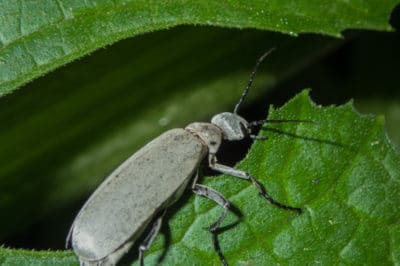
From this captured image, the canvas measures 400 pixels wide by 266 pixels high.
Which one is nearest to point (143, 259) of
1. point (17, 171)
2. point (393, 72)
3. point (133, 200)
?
point (133, 200)

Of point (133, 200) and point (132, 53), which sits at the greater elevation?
point (132, 53)

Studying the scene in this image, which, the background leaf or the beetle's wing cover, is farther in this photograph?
the background leaf

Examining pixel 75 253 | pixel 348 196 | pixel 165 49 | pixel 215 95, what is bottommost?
pixel 348 196

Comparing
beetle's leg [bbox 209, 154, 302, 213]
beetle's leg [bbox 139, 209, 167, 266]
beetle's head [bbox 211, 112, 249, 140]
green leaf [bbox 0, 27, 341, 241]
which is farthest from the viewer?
green leaf [bbox 0, 27, 341, 241]

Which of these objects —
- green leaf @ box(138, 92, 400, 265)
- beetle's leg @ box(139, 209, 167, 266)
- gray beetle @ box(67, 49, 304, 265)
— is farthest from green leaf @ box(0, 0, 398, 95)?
beetle's leg @ box(139, 209, 167, 266)

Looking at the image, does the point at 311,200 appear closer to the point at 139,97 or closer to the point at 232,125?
the point at 232,125

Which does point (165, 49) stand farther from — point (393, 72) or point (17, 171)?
point (393, 72)

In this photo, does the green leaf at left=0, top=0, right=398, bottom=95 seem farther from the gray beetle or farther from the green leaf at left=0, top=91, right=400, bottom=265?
the gray beetle
